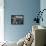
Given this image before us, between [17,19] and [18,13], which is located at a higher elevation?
[18,13]

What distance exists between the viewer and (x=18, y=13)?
5602 millimetres

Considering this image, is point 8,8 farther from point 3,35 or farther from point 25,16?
point 3,35

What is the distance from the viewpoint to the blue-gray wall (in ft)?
18.1

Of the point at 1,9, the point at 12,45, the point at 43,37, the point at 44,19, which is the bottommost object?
the point at 12,45

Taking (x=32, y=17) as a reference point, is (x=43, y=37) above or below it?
below

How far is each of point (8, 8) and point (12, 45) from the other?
2208mm

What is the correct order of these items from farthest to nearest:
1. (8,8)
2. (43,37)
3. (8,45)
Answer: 1. (8,8)
2. (8,45)
3. (43,37)

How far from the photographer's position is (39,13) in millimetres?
5555

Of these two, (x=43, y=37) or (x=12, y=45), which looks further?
(x=12, y=45)

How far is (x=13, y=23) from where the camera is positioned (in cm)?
559

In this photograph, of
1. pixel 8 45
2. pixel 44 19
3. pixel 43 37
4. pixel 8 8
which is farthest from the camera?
pixel 8 8

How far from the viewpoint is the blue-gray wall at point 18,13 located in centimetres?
553

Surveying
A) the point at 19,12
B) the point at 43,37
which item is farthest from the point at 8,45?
the point at 19,12

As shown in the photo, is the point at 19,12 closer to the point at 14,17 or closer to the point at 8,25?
the point at 14,17
